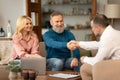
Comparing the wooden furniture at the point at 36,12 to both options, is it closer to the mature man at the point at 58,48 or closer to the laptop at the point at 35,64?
the mature man at the point at 58,48

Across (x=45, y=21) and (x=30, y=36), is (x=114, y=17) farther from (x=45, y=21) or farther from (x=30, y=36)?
(x=30, y=36)

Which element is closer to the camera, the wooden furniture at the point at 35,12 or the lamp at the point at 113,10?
the wooden furniture at the point at 35,12

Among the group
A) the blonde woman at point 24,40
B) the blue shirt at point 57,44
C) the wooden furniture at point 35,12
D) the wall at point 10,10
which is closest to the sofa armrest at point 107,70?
the blue shirt at point 57,44

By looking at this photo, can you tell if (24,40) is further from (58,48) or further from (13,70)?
(13,70)

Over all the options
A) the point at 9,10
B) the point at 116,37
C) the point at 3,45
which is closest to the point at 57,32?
the point at 116,37

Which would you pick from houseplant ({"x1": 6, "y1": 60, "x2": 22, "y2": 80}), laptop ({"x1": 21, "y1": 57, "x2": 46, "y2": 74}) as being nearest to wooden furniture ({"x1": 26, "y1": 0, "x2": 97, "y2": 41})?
laptop ({"x1": 21, "y1": 57, "x2": 46, "y2": 74})

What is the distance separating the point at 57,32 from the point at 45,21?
10.1ft

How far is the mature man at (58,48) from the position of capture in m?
3.07

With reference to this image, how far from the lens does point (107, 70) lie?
5.94 feet

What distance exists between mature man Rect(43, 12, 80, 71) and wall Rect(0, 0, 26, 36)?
2.33m

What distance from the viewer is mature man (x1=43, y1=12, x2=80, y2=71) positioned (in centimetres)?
307

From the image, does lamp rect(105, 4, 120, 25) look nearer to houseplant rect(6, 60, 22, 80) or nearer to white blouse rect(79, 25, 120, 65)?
white blouse rect(79, 25, 120, 65)

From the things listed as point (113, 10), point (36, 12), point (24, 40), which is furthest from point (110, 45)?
point (113, 10)

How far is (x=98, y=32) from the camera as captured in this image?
101 inches
